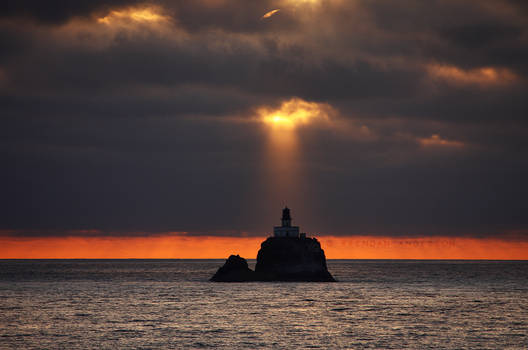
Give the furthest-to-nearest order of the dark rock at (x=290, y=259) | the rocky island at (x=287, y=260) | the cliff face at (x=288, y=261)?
the rocky island at (x=287, y=260) < the cliff face at (x=288, y=261) < the dark rock at (x=290, y=259)

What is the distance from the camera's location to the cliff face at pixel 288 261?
14112 centimetres

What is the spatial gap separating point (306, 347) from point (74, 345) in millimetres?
18852

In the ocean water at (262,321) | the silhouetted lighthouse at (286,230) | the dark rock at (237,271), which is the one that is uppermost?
the silhouetted lighthouse at (286,230)

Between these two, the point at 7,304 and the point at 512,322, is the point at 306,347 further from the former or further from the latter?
the point at 7,304

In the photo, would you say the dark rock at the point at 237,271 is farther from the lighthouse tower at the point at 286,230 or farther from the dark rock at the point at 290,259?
the lighthouse tower at the point at 286,230

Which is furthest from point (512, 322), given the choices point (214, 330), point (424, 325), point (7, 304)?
point (7, 304)

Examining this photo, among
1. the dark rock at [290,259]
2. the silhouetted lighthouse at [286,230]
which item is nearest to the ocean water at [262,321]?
the dark rock at [290,259]

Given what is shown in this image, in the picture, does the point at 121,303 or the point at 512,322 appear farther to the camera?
the point at 121,303

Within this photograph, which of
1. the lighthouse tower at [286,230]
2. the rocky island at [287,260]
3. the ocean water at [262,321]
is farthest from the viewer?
the lighthouse tower at [286,230]

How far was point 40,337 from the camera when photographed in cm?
6169

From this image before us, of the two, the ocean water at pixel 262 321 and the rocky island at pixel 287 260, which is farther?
the rocky island at pixel 287 260

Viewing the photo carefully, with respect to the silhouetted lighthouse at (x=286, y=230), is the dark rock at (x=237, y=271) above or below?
below

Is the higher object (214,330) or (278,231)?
(278,231)

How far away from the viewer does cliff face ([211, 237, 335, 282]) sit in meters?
141
